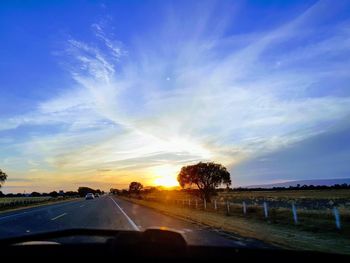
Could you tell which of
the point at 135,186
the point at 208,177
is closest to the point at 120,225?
the point at 208,177

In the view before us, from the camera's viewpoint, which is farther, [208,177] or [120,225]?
[208,177]

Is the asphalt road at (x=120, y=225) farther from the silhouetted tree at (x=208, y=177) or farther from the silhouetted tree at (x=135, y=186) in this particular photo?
the silhouetted tree at (x=135, y=186)

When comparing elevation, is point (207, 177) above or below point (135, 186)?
below

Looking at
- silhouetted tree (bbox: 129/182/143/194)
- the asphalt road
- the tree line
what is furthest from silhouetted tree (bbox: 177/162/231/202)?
silhouetted tree (bbox: 129/182/143/194)

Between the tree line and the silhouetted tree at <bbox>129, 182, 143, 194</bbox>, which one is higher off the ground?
the silhouetted tree at <bbox>129, 182, 143, 194</bbox>

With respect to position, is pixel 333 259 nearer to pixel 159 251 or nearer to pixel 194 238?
pixel 159 251

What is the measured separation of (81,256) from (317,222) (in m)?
18.6

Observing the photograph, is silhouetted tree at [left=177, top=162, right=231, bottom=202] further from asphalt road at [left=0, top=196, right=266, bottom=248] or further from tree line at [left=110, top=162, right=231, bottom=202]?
asphalt road at [left=0, top=196, right=266, bottom=248]

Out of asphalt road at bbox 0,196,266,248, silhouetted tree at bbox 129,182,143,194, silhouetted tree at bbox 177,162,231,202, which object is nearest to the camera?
asphalt road at bbox 0,196,266,248

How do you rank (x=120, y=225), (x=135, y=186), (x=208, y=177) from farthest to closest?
(x=135, y=186) < (x=208, y=177) < (x=120, y=225)

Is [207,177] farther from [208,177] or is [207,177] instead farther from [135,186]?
[135,186]

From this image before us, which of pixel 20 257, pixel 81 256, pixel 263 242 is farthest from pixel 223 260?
pixel 263 242

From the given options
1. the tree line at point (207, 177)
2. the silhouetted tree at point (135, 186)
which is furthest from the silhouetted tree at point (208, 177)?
the silhouetted tree at point (135, 186)

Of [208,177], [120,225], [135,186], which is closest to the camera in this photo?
[120,225]
